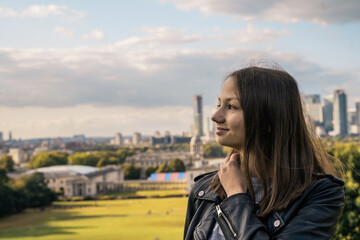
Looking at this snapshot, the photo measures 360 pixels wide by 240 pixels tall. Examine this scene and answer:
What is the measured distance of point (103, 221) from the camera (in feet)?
100

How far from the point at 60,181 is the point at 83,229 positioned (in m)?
22.8

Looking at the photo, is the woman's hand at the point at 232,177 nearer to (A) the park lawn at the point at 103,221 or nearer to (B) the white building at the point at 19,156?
(A) the park lawn at the point at 103,221

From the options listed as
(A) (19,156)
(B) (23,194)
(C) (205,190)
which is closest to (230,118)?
(C) (205,190)

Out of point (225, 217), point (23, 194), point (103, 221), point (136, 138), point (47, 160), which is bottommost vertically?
point (103, 221)

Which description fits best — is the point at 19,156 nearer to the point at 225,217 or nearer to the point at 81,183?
the point at 81,183

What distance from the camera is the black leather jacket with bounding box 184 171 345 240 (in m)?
1.68

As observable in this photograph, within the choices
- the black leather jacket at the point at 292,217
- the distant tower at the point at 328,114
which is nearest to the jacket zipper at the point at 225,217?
the black leather jacket at the point at 292,217

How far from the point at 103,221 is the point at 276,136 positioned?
29.8 m

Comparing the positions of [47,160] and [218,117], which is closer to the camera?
[218,117]

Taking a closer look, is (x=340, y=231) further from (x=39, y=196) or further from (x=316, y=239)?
(x=39, y=196)

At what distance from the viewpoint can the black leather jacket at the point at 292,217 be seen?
168cm

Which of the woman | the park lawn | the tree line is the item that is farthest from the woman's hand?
the tree line

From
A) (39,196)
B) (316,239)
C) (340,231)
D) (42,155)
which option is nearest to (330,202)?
(316,239)

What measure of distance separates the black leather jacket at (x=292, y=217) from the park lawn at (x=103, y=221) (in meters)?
21.8
